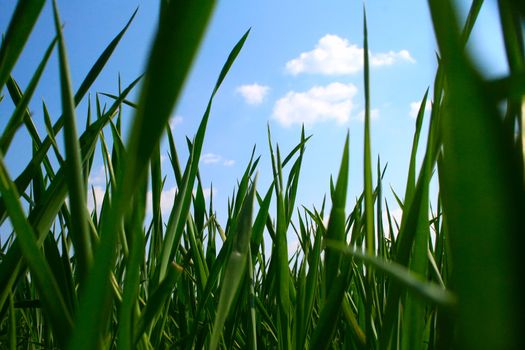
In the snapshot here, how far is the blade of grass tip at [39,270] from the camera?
0.29 meters

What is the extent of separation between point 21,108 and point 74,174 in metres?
0.21

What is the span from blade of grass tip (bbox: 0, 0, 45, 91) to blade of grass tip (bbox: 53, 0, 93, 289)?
0.15 ft

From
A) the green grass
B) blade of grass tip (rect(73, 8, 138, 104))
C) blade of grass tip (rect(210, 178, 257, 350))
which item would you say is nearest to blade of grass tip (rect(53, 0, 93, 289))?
the green grass

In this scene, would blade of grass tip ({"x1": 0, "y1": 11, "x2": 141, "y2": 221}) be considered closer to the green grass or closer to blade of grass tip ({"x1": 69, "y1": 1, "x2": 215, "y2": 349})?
the green grass

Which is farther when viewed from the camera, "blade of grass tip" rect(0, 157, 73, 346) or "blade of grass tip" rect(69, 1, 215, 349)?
"blade of grass tip" rect(0, 157, 73, 346)

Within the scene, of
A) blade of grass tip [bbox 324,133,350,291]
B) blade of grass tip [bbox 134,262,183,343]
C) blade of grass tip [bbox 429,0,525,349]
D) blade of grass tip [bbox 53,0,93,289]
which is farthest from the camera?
blade of grass tip [bbox 324,133,350,291]

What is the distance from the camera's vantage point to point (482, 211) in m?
0.12

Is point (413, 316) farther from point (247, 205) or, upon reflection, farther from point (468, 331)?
point (468, 331)

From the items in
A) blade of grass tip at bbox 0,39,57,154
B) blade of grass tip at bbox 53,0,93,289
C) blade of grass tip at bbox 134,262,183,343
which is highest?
blade of grass tip at bbox 0,39,57,154

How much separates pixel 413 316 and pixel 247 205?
0.16 metres

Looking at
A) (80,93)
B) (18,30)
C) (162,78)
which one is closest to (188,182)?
(80,93)

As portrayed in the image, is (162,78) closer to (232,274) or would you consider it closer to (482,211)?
(482,211)

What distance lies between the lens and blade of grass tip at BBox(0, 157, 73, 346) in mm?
294

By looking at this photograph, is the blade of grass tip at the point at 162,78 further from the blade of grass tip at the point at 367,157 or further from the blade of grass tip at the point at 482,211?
the blade of grass tip at the point at 367,157
